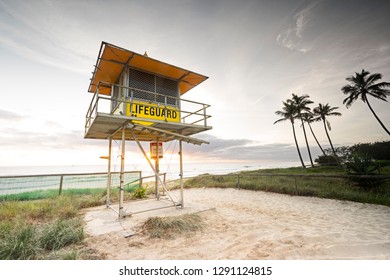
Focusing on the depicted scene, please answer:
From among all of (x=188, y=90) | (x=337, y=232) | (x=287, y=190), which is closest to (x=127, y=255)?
(x=337, y=232)

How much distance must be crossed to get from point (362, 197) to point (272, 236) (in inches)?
277

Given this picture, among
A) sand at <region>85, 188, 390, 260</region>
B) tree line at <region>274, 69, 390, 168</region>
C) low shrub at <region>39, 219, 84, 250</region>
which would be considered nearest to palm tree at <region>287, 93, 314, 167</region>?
tree line at <region>274, 69, 390, 168</region>

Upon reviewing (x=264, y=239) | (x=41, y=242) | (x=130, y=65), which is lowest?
(x=264, y=239)

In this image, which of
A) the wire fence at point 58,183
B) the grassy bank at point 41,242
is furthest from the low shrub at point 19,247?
the wire fence at point 58,183

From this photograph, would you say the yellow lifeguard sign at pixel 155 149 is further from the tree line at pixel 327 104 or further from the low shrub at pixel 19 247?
the tree line at pixel 327 104

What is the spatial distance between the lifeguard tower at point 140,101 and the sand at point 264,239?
77.8 inches

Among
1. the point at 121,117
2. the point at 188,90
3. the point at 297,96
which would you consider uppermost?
the point at 297,96

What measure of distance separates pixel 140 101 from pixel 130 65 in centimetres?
163

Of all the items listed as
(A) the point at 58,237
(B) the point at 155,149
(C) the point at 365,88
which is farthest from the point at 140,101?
(C) the point at 365,88

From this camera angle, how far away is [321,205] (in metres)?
7.65

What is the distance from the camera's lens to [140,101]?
6852mm

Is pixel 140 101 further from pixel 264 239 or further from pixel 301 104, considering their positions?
pixel 301 104
